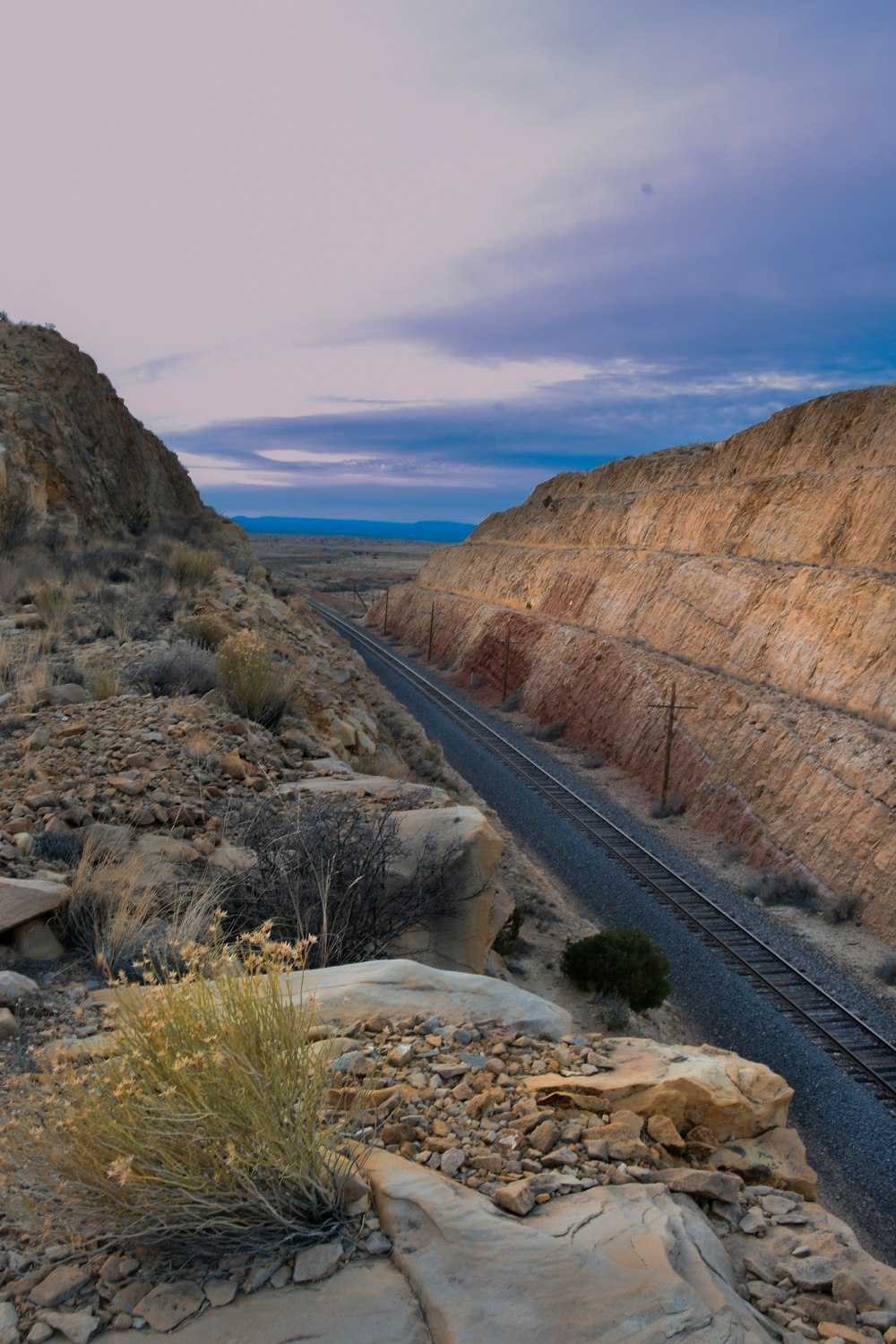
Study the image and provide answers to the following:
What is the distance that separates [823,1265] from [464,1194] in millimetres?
1448

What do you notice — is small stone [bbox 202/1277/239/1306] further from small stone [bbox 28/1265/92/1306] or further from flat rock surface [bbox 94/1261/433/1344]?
small stone [bbox 28/1265/92/1306]

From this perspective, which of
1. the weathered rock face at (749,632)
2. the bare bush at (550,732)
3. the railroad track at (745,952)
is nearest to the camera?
the railroad track at (745,952)

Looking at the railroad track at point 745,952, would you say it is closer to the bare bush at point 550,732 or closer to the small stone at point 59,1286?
the bare bush at point 550,732

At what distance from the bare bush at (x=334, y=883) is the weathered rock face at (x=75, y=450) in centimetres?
2078

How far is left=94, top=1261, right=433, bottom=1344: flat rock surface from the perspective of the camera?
9.45 feet

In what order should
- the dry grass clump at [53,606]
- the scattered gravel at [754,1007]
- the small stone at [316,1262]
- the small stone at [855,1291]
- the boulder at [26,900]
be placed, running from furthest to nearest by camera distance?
the dry grass clump at [53,606] < the scattered gravel at [754,1007] < the boulder at [26,900] < the small stone at [855,1291] < the small stone at [316,1262]

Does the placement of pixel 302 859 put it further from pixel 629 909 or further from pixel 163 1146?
pixel 629 909

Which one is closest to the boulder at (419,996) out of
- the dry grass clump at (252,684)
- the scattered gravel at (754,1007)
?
the scattered gravel at (754,1007)

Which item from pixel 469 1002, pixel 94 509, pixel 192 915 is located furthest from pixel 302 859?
pixel 94 509

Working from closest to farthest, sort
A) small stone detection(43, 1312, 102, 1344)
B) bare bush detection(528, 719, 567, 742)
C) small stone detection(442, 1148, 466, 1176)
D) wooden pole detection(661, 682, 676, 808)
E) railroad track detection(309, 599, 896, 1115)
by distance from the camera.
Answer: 1. small stone detection(43, 1312, 102, 1344)
2. small stone detection(442, 1148, 466, 1176)
3. railroad track detection(309, 599, 896, 1115)
4. wooden pole detection(661, 682, 676, 808)
5. bare bush detection(528, 719, 567, 742)

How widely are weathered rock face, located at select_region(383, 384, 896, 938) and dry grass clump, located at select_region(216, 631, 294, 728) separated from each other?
10.8 metres

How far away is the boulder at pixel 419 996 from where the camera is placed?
527 cm

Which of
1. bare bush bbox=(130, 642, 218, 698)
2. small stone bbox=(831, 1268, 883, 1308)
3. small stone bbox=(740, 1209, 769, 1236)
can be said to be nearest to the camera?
small stone bbox=(831, 1268, 883, 1308)

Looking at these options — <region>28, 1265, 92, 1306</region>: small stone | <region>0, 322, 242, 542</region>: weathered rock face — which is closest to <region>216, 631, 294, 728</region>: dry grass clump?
<region>28, 1265, 92, 1306</region>: small stone
